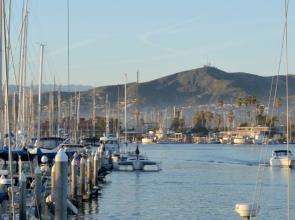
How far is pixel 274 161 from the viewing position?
9244cm

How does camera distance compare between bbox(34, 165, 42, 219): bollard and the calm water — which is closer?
bbox(34, 165, 42, 219): bollard

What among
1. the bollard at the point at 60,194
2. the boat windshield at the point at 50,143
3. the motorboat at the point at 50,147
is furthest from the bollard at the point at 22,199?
the boat windshield at the point at 50,143

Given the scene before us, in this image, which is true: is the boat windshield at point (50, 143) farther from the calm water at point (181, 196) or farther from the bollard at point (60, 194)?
the bollard at point (60, 194)

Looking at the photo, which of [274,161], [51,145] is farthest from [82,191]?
[274,161]

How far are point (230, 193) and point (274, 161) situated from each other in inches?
1399

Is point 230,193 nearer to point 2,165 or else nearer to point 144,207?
point 144,207

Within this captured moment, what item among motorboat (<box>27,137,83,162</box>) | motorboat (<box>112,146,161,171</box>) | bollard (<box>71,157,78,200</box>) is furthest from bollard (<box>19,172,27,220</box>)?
motorboat (<box>112,146,161,171</box>)

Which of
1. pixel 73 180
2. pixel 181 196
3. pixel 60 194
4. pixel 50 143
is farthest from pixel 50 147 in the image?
pixel 60 194

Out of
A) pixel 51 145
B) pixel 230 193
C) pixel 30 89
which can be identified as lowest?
pixel 230 193

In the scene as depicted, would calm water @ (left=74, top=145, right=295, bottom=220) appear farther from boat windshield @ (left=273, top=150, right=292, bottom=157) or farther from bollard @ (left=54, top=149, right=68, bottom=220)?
bollard @ (left=54, top=149, right=68, bottom=220)

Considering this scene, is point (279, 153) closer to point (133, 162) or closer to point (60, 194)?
point (133, 162)

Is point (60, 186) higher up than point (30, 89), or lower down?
lower down

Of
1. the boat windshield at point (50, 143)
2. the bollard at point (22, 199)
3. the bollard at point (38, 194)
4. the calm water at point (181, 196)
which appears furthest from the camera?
the boat windshield at point (50, 143)

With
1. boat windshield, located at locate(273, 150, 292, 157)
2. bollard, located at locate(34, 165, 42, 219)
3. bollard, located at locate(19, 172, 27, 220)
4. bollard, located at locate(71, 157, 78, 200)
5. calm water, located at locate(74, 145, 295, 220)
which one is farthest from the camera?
boat windshield, located at locate(273, 150, 292, 157)
